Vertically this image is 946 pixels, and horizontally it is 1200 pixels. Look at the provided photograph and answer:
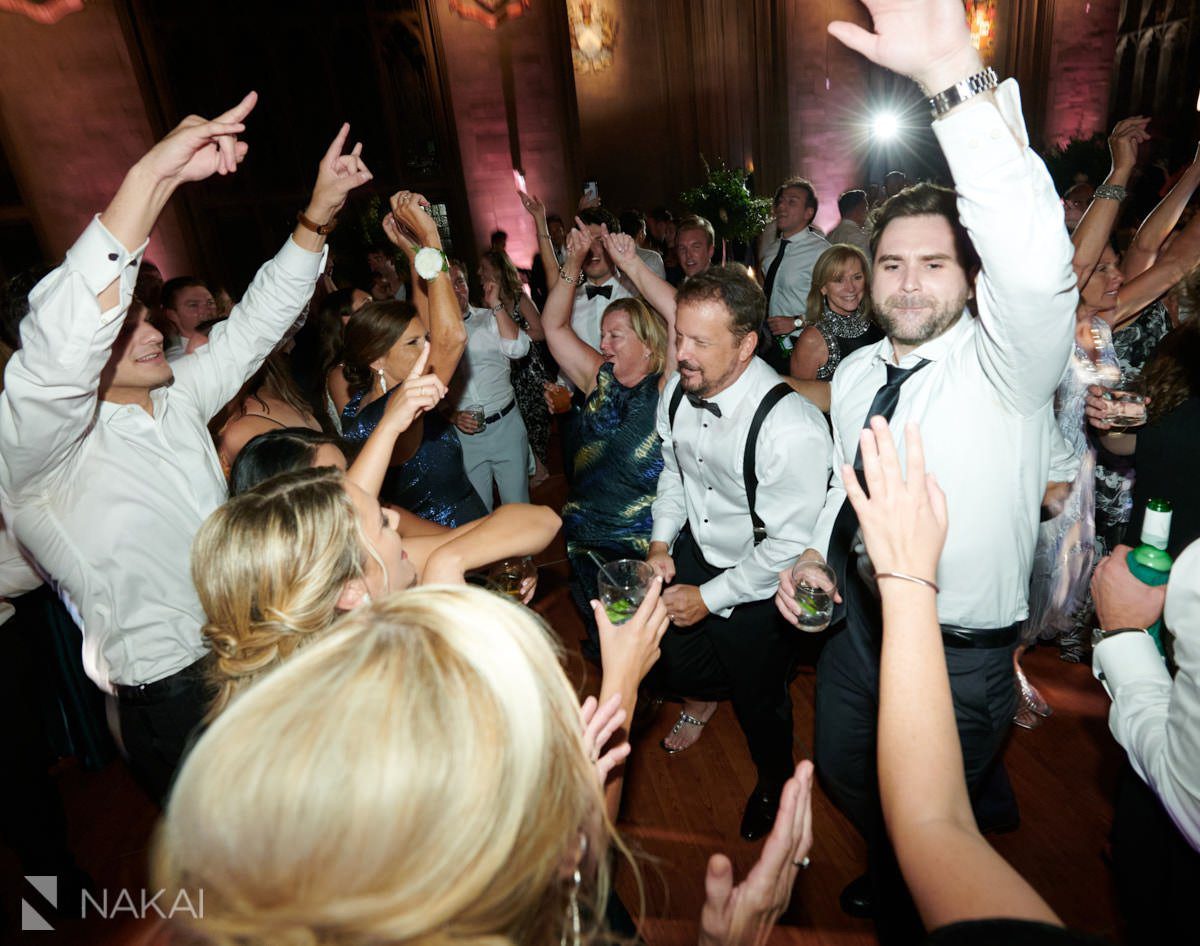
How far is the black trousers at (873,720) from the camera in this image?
1.64m

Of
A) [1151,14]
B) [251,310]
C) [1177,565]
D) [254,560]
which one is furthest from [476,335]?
[1151,14]

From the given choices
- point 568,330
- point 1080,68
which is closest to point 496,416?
point 568,330

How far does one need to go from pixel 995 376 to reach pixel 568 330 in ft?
6.55

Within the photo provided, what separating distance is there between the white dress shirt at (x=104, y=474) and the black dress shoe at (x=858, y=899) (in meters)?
1.99

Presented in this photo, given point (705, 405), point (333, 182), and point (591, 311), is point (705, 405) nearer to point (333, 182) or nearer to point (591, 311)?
point (333, 182)

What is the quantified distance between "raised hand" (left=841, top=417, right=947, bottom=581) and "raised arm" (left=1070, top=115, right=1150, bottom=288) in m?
2.26

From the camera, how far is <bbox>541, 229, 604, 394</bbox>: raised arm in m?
2.98

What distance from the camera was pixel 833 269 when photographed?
3.44 m

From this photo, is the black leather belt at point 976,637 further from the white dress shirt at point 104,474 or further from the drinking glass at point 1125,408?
the white dress shirt at point 104,474

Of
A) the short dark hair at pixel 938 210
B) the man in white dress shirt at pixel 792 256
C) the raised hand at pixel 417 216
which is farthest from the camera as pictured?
the man in white dress shirt at pixel 792 256

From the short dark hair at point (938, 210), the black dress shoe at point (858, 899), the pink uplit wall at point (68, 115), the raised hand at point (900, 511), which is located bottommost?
the black dress shoe at point (858, 899)

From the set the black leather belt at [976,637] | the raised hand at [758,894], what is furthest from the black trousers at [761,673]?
the raised hand at [758,894]

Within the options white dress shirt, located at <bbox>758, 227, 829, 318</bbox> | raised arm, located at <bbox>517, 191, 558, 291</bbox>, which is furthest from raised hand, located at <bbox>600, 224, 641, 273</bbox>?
white dress shirt, located at <bbox>758, 227, 829, 318</bbox>

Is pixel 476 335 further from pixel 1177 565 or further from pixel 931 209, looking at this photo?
pixel 1177 565
